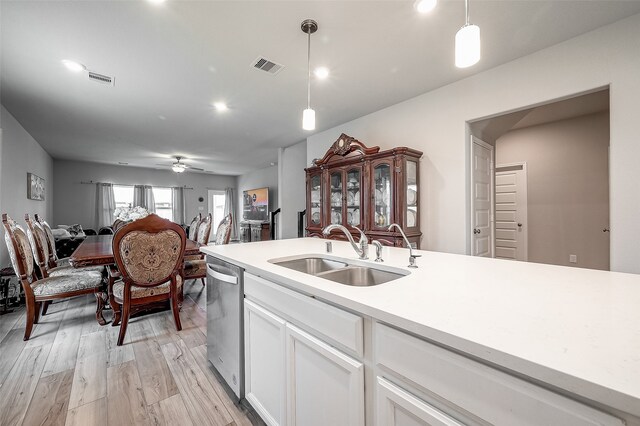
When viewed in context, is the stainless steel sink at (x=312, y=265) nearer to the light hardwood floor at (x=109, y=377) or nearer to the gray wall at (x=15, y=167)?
the light hardwood floor at (x=109, y=377)

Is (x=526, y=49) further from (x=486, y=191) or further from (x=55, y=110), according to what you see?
(x=55, y=110)

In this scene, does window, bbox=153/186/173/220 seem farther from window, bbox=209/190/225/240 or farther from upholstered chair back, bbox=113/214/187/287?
upholstered chair back, bbox=113/214/187/287

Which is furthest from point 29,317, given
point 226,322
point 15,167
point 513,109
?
point 513,109

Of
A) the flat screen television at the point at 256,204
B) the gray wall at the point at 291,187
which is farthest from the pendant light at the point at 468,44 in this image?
the flat screen television at the point at 256,204

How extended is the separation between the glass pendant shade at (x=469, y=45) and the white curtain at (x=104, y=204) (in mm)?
9042

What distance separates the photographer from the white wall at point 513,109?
200cm

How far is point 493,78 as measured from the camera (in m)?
2.67

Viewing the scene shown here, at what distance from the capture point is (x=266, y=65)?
2.54 meters

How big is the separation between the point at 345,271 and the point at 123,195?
28.8 ft

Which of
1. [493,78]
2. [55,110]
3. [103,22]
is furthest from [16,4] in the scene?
[493,78]

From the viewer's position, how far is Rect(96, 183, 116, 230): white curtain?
733 cm

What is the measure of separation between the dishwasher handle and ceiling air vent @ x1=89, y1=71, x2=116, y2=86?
2.33 m

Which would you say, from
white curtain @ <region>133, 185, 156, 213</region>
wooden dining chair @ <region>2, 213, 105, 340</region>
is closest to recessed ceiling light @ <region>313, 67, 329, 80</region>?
wooden dining chair @ <region>2, 213, 105, 340</region>

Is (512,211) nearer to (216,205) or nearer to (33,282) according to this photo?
(33,282)
